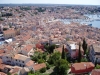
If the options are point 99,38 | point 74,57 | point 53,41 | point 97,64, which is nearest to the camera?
point 97,64

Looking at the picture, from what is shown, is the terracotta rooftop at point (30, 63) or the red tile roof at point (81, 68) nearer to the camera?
the red tile roof at point (81, 68)

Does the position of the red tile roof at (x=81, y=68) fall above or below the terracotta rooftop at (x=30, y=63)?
above

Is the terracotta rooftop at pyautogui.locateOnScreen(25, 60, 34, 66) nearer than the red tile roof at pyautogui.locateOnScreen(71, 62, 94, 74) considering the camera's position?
No

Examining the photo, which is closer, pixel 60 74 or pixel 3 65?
pixel 60 74

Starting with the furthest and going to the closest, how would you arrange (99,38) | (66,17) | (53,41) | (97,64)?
(66,17) → (99,38) → (53,41) → (97,64)

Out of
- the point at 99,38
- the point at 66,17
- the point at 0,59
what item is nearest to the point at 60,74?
the point at 0,59

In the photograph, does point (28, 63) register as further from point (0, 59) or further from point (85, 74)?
point (85, 74)

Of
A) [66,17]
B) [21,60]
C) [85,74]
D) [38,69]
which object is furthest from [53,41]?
[66,17]

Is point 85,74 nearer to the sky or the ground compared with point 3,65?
nearer to the sky

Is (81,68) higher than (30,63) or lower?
higher

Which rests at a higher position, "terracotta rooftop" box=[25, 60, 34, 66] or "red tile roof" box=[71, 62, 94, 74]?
"red tile roof" box=[71, 62, 94, 74]

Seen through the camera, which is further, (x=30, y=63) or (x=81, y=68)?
(x=30, y=63)
